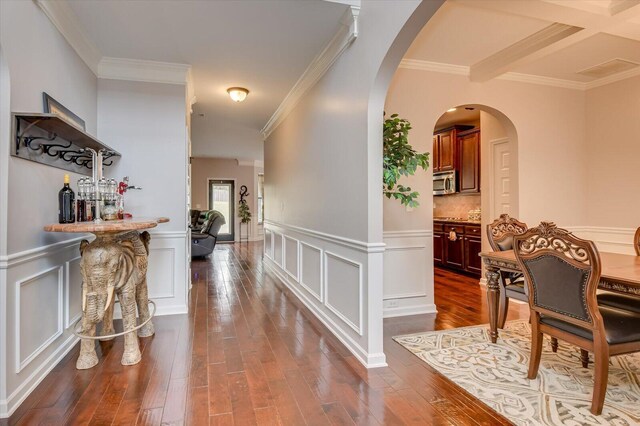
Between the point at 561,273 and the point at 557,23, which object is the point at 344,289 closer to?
the point at 561,273

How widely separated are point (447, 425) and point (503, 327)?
5.64ft

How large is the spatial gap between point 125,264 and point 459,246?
4.92m

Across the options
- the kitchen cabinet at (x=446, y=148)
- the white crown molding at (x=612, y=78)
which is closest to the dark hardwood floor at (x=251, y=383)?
the white crown molding at (x=612, y=78)

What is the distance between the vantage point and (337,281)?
3.13 metres

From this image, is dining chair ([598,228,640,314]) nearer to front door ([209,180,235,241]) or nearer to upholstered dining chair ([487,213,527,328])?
upholstered dining chair ([487,213,527,328])

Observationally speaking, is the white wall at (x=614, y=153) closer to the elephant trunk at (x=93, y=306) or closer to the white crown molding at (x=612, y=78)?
the white crown molding at (x=612, y=78)

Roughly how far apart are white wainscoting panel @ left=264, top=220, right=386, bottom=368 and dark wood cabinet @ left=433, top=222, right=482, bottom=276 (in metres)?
2.73

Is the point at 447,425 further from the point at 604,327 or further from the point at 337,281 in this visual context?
the point at 337,281

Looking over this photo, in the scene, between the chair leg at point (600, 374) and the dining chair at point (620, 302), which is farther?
the dining chair at point (620, 302)

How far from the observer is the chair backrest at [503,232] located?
3227 mm

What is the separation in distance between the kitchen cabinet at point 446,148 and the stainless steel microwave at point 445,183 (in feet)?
0.31

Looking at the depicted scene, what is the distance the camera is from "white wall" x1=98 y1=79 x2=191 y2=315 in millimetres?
3555

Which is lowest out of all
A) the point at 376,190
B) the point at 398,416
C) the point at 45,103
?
the point at 398,416

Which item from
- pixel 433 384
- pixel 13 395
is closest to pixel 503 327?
pixel 433 384
